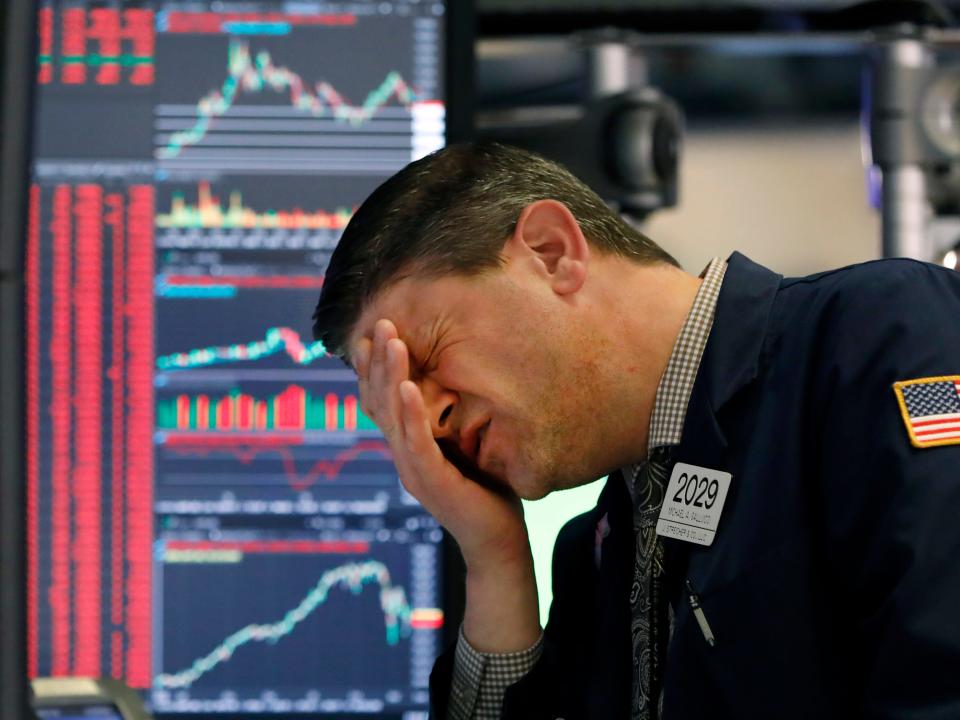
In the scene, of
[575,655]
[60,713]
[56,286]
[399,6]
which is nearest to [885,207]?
[399,6]

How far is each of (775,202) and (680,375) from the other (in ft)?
3.89

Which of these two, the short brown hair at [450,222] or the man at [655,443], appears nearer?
the man at [655,443]

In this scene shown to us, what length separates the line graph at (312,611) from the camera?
1.45 m

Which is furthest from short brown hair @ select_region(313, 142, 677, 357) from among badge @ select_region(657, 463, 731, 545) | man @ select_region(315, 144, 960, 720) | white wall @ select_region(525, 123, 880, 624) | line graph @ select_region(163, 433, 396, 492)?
white wall @ select_region(525, 123, 880, 624)

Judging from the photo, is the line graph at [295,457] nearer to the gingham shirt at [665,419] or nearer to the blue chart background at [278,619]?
the blue chart background at [278,619]

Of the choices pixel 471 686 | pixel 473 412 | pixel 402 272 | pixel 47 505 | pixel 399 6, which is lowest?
pixel 471 686

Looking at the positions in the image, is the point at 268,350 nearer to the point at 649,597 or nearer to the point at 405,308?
the point at 405,308

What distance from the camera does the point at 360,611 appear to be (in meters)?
1.47

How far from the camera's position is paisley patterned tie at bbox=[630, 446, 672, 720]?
1.07 meters

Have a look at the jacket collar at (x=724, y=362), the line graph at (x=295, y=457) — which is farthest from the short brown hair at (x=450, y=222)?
the line graph at (x=295, y=457)

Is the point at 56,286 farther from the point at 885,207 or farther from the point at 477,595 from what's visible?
the point at 885,207

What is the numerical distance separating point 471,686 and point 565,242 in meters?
0.47

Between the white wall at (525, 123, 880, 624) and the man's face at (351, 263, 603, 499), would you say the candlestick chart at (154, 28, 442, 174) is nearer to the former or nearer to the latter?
the man's face at (351, 263, 603, 499)

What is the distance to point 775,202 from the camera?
2.17 m
